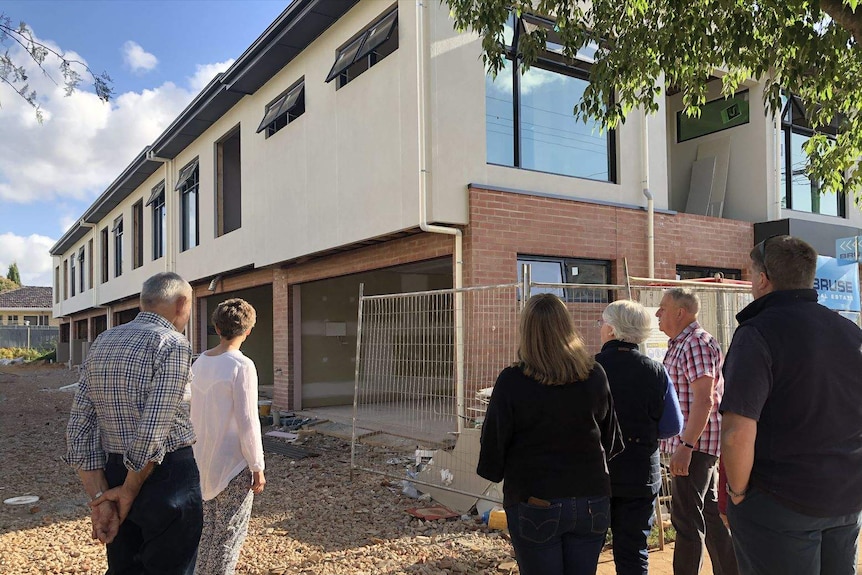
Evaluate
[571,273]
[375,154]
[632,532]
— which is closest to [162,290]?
[632,532]

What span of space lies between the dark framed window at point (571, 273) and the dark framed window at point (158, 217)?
13.4 meters

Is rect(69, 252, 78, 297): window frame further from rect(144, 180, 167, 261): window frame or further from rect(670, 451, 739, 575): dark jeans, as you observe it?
rect(670, 451, 739, 575): dark jeans

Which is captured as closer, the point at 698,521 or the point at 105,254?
→ the point at 698,521

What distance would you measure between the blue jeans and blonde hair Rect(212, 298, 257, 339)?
6.55 feet

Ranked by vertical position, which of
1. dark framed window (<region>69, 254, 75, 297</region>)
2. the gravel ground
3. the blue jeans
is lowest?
the gravel ground

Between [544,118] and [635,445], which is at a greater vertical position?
[544,118]

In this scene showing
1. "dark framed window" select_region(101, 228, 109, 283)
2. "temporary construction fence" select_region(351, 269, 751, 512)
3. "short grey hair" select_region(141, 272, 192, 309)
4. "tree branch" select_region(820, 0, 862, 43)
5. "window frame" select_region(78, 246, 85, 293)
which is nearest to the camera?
"short grey hair" select_region(141, 272, 192, 309)

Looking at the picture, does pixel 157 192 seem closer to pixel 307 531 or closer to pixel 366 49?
pixel 366 49

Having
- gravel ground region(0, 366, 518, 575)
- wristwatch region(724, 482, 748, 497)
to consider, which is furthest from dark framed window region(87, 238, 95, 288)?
wristwatch region(724, 482, 748, 497)

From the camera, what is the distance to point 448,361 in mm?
6477

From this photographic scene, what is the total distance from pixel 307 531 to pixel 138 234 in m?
18.2

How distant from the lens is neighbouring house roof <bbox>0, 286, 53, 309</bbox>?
57688mm

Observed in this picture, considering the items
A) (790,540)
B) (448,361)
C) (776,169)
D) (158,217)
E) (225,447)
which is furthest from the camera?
(158,217)

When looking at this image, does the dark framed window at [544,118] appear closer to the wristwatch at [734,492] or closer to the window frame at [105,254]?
the wristwatch at [734,492]
